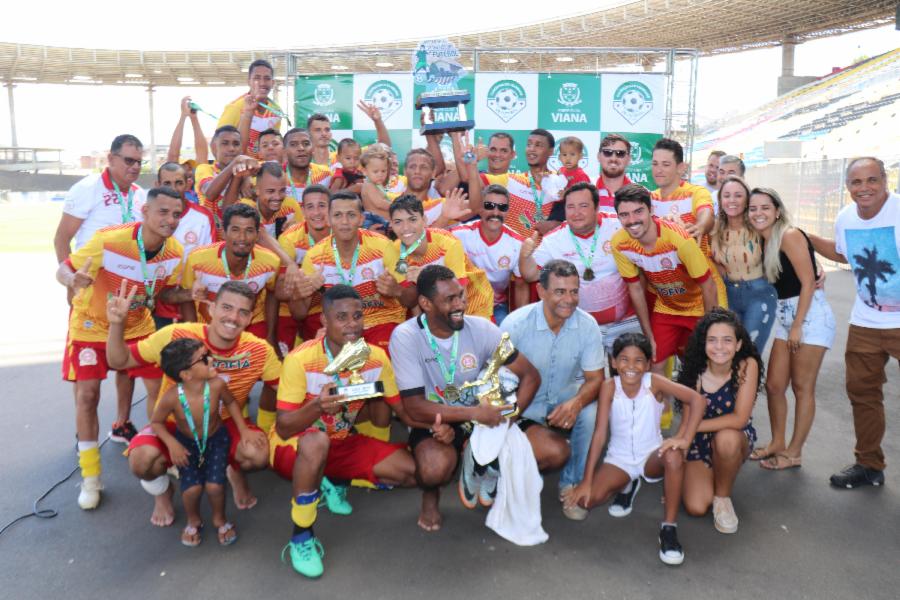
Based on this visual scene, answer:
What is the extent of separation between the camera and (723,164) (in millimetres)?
7254

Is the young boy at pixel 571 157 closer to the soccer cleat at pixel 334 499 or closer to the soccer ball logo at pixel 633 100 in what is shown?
the soccer ball logo at pixel 633 100

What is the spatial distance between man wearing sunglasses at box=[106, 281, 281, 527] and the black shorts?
2.56 ft

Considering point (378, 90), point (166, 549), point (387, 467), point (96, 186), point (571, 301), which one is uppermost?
point (378, 90)

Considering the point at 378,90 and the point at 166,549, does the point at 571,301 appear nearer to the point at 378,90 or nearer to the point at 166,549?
the point at 166,549

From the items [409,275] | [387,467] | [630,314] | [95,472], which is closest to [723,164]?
[630,314]

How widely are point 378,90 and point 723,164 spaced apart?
4.38m

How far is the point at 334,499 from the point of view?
3777mm

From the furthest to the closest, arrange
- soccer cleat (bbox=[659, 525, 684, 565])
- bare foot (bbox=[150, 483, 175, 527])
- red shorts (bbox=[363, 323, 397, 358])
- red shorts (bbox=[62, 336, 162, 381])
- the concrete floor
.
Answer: red shorts (bbox=[363, 323, 397, 358])
red shorts (bbox=[62, 336, 162, 381])
bare foot (bbox=[150, 483, 175, 527])
soccer cleat (bbox=[659, 525, 684, 565])
the concrete floor

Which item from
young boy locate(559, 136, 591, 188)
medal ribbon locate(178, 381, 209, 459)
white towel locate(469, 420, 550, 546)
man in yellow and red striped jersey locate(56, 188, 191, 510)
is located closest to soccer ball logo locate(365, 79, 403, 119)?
young boy locate(559, 136, 591, 188)

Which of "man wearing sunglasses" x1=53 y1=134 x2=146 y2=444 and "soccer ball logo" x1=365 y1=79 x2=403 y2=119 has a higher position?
"soccer ball logo" x1=365 y1=79 x2=403 y2=119

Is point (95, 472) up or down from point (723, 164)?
down

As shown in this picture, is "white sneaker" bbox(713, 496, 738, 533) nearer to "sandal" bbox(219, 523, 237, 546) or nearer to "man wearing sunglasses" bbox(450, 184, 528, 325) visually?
"man wearing sunglasses" bbox(450, 184, 528, 325)

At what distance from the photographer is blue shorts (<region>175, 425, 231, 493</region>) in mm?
3443

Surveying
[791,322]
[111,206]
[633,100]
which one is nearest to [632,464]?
[791,322]
